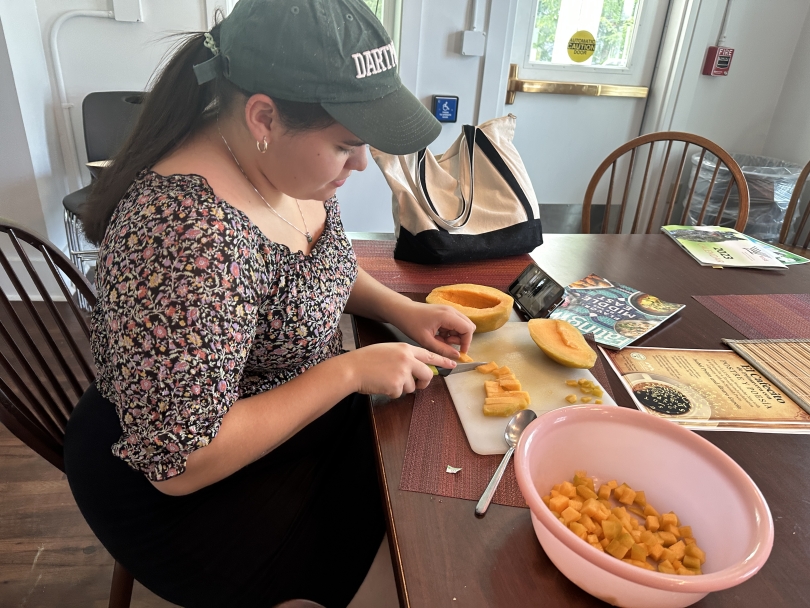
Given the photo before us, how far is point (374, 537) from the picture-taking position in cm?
90

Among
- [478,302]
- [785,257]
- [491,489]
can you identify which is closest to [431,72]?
[785,257]

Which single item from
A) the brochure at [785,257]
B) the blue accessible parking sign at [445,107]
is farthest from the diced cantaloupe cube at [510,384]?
the blue accessible parking sign at [445,107]

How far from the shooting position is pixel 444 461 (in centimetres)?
68

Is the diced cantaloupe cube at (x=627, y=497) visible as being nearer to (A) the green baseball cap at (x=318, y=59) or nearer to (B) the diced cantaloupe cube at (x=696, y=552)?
(B) the diced cantaloupe cube at (x=696, y=552)

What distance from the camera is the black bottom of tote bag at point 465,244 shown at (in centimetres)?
126

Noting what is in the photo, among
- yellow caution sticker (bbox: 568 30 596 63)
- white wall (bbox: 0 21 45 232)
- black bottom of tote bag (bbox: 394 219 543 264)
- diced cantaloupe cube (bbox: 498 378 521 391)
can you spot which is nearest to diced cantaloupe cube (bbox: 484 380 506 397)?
diced cantaloupe cube (bbox: 498 378 521 391)

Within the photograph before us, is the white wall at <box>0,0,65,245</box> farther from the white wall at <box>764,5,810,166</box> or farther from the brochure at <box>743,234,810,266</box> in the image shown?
the white wall at <box>764,5,810,166</box>

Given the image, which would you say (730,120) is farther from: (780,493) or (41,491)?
(41,491)

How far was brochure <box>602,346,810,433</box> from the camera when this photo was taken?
2.56ft

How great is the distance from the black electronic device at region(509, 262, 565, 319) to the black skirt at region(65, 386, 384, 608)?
1.51 feet

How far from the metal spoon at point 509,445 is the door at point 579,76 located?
255 centimetres

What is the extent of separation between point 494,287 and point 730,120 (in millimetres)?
2689

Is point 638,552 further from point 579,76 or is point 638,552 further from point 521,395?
point 579,76

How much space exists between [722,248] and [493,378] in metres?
1.00
